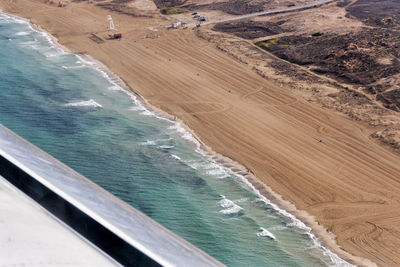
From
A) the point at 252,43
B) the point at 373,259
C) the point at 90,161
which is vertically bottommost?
the point at 373,259

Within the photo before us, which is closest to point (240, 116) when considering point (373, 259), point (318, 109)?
point (318, 109)

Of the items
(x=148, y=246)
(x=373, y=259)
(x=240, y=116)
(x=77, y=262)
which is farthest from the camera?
(x=240, y=116)

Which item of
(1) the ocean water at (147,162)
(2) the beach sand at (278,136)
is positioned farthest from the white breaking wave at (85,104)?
(2) the beach sand at (278,136)

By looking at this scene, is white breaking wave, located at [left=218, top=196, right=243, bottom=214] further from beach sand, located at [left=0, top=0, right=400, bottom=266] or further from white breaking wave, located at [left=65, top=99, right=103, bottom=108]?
white breaking wave, located at [left=65, top=99, right=103, bottom=108]

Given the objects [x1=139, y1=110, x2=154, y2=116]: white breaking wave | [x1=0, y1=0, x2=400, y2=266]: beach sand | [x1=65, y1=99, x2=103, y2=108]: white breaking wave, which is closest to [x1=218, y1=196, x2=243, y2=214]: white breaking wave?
[x1=0, y1=0, x2=400, y2=266]: beach sand

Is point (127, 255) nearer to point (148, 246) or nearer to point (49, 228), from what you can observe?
point (148, 246)

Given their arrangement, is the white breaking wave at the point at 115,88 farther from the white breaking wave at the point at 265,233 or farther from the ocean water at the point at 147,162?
the white breaking wave at the point at 265,233
